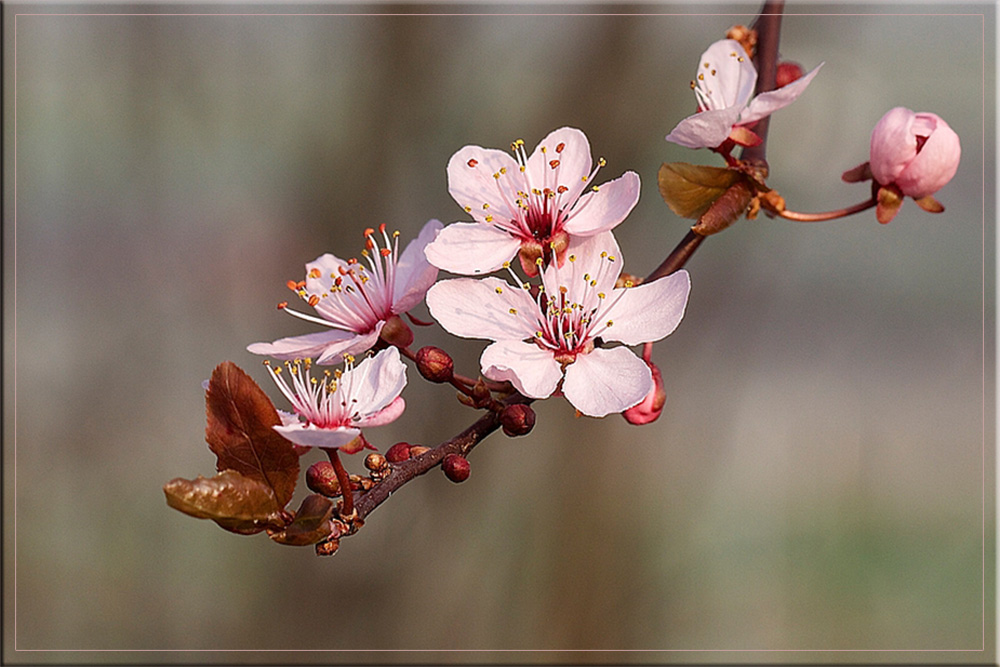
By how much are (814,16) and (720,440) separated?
1435mm

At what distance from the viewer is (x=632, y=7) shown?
2.55 m

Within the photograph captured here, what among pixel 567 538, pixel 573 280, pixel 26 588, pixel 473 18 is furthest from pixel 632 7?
pixel 26 588

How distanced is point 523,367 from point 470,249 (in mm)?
105

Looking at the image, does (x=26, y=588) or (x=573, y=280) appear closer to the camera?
(x=573, y=280)

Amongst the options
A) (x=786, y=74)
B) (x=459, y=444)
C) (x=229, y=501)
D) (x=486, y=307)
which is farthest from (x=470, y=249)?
(x=786, y=74)

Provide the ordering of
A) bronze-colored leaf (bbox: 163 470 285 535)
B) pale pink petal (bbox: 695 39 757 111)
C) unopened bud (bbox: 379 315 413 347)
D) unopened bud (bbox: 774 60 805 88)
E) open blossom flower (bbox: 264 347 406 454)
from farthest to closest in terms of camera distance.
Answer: unopened bud (bbox: 774 60 805 88) < pale pink petal (bbox: 695 39 757 111) < unopened bud (bbox: 379 315 413 347) < open blossom flower (bbox: 264 347 406 454) < bronze-colored leaf (bbox: 163 470 285 535)

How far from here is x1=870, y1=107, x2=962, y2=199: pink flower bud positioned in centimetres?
74

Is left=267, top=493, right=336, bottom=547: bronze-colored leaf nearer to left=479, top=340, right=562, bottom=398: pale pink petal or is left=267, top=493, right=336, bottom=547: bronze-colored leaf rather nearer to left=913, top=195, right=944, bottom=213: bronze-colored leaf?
left=479, top=340, right=562, bottom=398: pale pink petal

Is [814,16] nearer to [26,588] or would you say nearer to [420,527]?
[420,527]

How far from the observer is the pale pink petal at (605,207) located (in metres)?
0.59

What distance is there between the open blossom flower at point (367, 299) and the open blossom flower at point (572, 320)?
0.22ft

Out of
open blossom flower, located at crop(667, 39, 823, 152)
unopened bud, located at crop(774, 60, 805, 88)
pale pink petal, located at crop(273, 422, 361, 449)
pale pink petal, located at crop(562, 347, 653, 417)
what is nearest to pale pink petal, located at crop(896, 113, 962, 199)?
open blossom flower, located at crop(667, 39, 823, 152)

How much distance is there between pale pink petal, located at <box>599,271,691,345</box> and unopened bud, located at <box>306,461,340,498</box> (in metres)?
0.22

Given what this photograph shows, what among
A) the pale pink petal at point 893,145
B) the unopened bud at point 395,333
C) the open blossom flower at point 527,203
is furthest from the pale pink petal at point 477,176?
the pale pink petal at point 893,145
